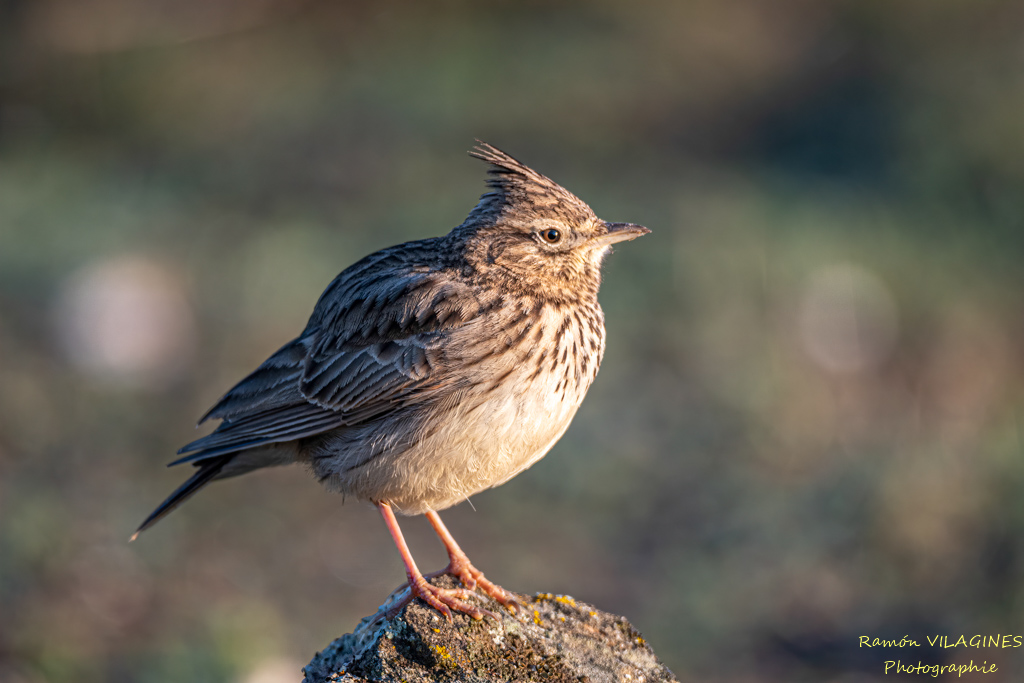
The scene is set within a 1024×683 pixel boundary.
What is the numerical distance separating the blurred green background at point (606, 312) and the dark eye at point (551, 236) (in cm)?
375

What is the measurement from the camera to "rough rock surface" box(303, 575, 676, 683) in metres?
3.98

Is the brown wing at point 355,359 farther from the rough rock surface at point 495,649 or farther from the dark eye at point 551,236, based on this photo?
the rough rock surface at point 495,649

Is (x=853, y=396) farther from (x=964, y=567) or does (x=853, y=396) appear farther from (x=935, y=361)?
(x=964, y=567)

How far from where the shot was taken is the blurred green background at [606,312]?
8047 millimetres

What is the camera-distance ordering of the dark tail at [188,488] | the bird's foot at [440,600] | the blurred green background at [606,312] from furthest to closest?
1. the blurred green background at [606,312]
2. the dark tail at [188,488]
3. the bird's foot at [440,600]

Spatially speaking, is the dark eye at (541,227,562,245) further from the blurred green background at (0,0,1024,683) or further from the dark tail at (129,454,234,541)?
the blurred green background at (0,0,1024,683)

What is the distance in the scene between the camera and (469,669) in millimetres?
3996

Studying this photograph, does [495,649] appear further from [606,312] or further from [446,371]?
[606,312]

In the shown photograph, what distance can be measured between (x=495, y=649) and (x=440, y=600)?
361 millimetres

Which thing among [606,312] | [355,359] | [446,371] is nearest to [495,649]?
[446,371]

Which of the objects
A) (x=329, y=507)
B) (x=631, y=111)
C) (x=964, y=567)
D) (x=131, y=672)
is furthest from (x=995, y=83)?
(x=131, y=672)

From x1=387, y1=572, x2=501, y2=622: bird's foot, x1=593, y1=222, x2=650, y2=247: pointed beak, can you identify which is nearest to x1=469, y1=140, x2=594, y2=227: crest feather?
x1=593, y1=222, x2=650, y2=247: pointed beak

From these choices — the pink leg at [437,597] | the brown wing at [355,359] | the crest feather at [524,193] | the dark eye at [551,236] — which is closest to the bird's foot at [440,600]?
the pink leg at [437,597]

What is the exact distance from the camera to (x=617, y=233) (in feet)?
15.8
